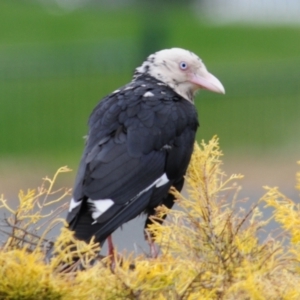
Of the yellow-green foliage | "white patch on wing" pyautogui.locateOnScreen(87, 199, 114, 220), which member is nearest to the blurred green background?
"white patch on wing" pyautogui.locateOnScreen(87, 199, 114, 220)

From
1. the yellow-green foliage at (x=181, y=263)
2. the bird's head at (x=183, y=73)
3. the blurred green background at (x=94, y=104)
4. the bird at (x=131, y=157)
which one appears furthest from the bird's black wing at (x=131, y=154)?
the blurred green background at (x=94, y=104)

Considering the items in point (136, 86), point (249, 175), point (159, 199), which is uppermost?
point (136, 86)

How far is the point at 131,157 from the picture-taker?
5230 mm

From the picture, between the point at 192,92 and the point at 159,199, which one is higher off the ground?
the point at 192,92

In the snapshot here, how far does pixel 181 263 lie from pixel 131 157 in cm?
243

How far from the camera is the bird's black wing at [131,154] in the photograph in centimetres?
488

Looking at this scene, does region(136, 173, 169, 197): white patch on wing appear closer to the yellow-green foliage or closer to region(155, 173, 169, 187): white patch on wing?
region(155, 173, 169, 187): white patch on wing

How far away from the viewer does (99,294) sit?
2.74 meters

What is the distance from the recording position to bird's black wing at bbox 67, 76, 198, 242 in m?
4.88

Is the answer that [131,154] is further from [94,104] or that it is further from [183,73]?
[94,104]

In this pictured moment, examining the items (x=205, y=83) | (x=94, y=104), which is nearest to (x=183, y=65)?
(x=205, y=83)

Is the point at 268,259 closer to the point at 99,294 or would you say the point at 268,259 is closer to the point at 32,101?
the point at 99,294

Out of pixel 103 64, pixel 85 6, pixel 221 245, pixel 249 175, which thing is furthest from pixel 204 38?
pixel 221 245

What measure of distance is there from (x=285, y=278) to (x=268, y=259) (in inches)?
2.9
